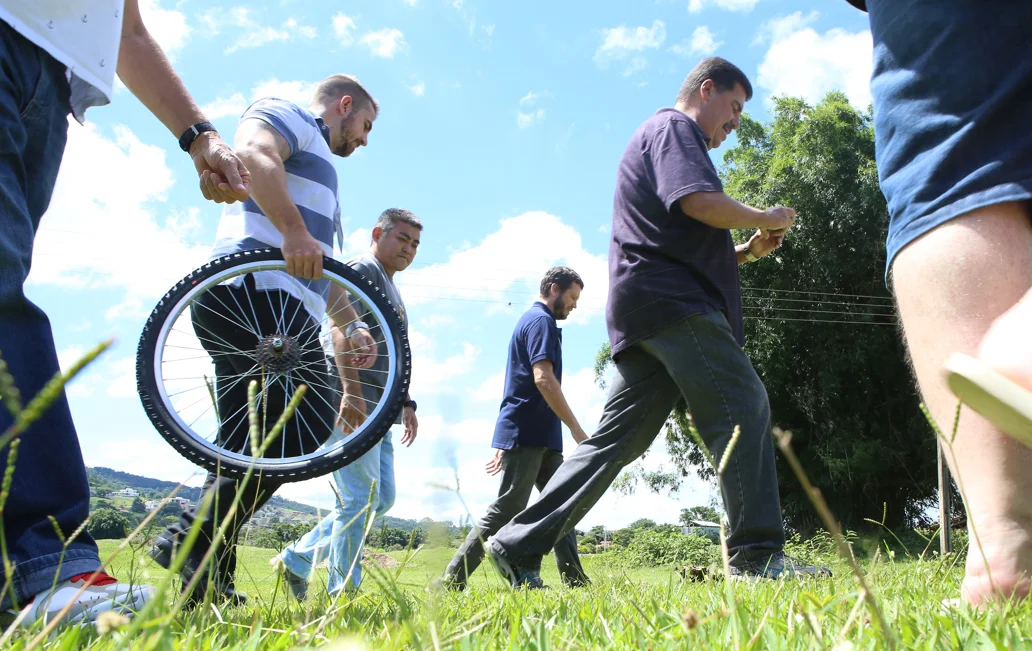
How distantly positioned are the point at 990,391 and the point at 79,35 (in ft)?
6.15

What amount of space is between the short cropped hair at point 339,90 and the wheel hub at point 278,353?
1.41 m

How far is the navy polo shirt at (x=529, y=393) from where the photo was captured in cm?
568

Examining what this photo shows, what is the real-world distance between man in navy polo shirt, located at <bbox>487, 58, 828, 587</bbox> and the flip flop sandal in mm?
2407

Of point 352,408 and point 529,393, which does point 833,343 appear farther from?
point 352,408

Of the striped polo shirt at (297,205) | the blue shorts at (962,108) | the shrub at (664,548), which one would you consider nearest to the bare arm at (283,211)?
the striped polo shirt at (297,205)

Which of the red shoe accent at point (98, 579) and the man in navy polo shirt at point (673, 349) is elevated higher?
the man in navy polo shirt at point (673, 349)

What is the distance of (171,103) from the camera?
7.23ft

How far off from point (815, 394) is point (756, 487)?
22.0 meters

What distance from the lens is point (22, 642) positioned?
96 cm

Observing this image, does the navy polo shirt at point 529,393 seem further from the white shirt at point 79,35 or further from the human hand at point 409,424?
the white shirt at point 79,35


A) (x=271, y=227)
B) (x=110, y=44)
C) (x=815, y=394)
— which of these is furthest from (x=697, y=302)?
(x=815, y=394)

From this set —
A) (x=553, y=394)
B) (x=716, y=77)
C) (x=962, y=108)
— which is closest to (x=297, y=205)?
(x=716, y=77)

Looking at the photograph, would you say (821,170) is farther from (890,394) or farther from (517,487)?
(517,487)

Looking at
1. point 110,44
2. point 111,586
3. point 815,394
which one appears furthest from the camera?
point 815,394
